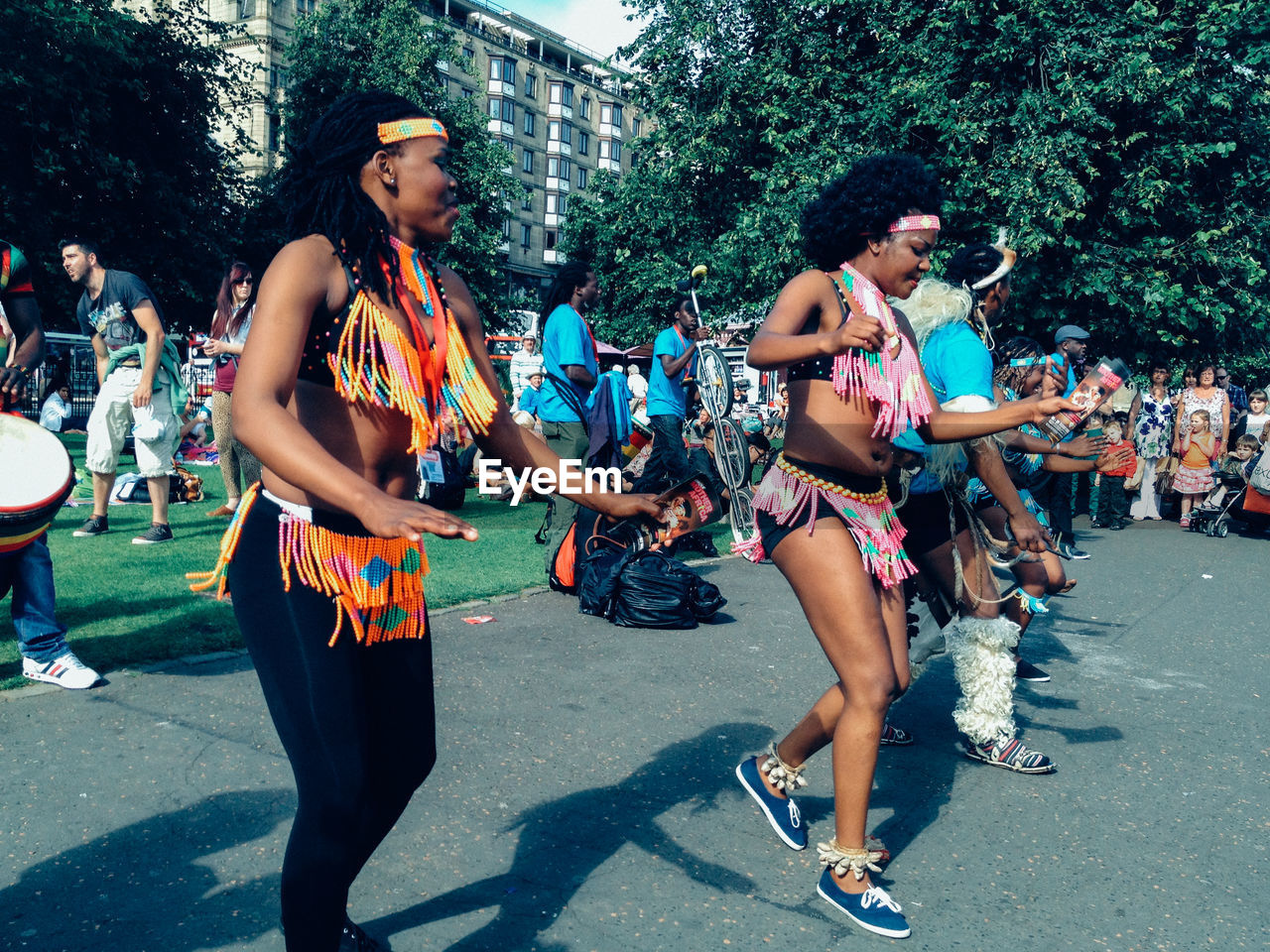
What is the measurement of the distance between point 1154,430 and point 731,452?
31.5 ft

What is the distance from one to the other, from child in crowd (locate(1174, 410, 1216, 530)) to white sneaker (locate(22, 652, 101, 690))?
13.4 meters

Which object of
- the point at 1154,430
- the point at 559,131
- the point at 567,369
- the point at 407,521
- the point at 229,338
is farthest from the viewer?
the point at 559,131

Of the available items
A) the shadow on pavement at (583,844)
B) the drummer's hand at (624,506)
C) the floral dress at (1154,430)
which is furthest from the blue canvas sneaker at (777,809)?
the floral dress at (1154,430)

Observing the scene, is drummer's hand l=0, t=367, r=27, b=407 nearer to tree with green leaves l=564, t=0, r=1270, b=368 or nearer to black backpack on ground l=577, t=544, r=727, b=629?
black backpack on ground l=577, t=544, r=727, b=629

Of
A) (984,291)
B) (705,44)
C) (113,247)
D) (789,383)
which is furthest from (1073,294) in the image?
(113,247)

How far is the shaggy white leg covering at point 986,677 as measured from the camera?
14.3 ft

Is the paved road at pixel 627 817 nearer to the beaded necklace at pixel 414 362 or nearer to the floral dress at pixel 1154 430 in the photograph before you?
the beaded necklace at pixel 414 362

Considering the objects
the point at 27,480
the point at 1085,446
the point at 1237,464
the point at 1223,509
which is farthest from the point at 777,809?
the point at 1237,464

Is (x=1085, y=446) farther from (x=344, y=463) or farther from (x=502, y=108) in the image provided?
(x=502, y=108)

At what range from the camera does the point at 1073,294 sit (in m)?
15.7

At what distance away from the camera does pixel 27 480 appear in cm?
414

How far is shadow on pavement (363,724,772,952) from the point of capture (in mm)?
2842

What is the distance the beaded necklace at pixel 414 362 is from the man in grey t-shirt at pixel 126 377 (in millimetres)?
5192

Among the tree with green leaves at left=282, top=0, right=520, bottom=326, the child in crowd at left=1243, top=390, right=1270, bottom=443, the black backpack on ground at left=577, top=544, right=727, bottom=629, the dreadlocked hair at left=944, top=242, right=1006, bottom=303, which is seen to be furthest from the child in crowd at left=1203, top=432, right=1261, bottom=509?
the tree with green leaves at left=282, top=0, right=520, bottom=326
